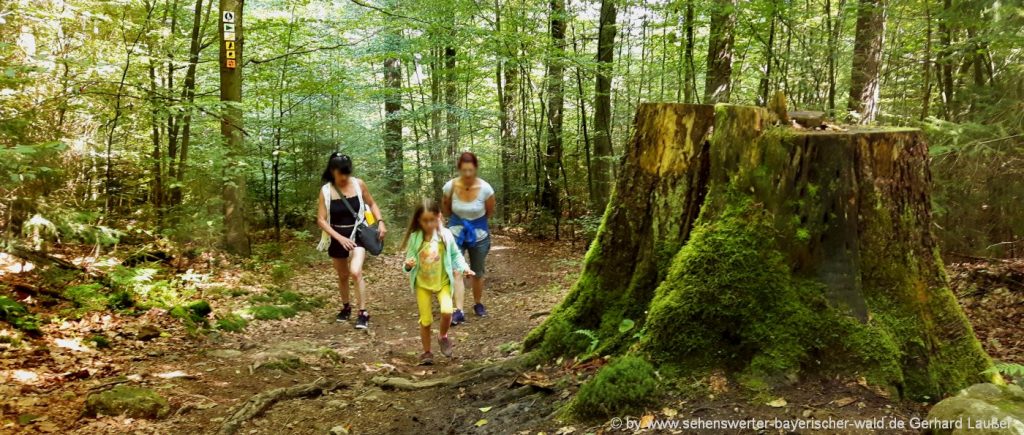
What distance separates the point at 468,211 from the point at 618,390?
392cm

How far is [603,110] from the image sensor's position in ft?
44.5

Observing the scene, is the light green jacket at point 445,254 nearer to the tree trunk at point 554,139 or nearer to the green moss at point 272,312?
the green moss at point 272,312

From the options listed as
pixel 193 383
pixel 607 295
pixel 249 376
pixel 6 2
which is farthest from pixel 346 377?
pixel 6 2

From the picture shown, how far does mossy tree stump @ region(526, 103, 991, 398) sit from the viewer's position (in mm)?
2996

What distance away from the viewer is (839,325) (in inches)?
119

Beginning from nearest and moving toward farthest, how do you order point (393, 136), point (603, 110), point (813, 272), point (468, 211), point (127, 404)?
point (813, 272) → point (127, 404) → point (468, 211) → point (603, 110) → point (393, 136)

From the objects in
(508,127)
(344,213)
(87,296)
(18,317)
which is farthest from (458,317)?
(508,127)

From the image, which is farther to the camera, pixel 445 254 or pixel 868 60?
pixel 868 60

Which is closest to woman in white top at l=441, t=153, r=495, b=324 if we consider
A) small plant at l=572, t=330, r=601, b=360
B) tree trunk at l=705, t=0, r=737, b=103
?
small plant at l=572, t=330, r=601, b=360

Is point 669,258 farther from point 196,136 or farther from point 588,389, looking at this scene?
point 196,136

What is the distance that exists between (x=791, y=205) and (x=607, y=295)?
136cm

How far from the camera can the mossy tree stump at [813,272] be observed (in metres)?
3.00

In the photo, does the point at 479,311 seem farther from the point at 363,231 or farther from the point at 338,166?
the point at 338,166

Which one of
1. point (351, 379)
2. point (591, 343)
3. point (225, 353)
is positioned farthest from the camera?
point (225, 353)
